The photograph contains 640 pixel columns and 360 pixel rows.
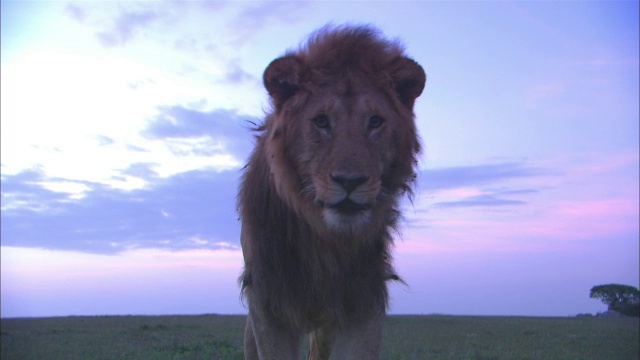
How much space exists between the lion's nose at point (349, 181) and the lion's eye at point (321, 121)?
0.38 metres

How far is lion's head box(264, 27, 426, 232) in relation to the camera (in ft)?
12.6

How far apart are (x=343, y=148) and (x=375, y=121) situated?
0.35 metres

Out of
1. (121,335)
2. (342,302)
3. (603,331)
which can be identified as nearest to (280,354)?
(342,302)

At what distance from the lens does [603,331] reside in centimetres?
1498

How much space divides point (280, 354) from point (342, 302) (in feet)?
1.90

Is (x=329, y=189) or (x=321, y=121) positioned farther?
(x=321, y=121)

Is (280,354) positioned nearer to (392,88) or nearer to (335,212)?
(335,212)

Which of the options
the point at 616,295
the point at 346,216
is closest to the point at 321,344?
the point at 346,216

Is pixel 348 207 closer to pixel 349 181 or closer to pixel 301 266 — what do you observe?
pixel 349 181

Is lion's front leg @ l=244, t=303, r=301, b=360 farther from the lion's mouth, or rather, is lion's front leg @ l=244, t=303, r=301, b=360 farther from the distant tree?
the distant tree

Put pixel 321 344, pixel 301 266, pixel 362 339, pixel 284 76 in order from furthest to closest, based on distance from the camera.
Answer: pixel 321 344 → pixel 362 339 → pixel 301 266 → pixel 284 76

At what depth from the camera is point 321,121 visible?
13.2 feet

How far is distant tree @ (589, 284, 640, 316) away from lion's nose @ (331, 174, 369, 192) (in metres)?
26.6

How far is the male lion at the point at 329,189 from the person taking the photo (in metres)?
3.91
